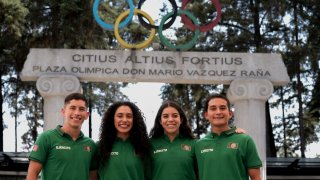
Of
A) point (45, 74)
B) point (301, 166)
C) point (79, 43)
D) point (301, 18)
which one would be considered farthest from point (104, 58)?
point (301, 18)

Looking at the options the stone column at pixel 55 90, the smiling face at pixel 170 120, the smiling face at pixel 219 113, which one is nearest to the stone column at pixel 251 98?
the stone column at pixel 55 90

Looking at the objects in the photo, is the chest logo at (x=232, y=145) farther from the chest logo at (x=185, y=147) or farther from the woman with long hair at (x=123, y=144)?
the woman with long hair at (x=123, y=144)

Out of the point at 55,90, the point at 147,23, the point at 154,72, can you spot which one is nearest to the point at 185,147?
the point at 154,72

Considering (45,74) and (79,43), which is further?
(79,43)

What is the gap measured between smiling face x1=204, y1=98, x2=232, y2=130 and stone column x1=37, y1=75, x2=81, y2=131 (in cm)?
770

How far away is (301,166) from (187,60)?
4.48 m

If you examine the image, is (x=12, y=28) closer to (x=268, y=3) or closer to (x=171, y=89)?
(x=171, y=89)

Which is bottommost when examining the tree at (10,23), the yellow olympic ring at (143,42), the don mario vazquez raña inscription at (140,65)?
the don mario vazquez raña inscription at (140,65)

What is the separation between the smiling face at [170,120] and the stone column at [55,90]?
7415 mm

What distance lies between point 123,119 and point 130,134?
173mm

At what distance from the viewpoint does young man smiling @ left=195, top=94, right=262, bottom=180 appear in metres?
4.70

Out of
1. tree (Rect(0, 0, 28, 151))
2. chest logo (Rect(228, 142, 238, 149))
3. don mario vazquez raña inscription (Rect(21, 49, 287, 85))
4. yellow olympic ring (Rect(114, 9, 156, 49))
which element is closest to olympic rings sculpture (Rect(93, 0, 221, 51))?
yellow olympic ring (Rect(114, 9, 156, 49))

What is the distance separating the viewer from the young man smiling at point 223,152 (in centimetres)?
470

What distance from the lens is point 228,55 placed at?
12656 millimetres
